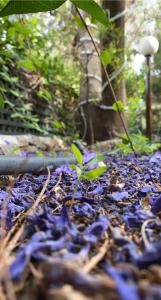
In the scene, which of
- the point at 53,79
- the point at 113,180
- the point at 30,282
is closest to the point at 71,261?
the point at 30,282

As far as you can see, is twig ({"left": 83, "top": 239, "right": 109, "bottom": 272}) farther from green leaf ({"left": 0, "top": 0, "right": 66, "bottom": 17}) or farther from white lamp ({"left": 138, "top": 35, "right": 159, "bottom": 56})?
white lamp ({"left": 138, "top": 35, "right": 159, "bottom": 56})

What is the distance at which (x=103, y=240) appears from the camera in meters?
0.43

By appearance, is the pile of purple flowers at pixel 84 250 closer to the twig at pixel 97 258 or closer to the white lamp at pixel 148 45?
the twig at pixel 97 258

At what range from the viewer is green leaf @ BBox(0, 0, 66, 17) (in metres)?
0.80

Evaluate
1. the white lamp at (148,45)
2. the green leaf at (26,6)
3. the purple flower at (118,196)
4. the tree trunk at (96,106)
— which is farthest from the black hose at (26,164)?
the white lamp at (148,45)

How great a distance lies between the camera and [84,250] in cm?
37

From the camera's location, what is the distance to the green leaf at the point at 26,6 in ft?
2.62

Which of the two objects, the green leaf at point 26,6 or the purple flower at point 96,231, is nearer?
the purple flower at point 96,231

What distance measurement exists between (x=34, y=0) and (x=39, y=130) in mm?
2907

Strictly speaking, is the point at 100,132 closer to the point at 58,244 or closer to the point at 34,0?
the point at 34,0

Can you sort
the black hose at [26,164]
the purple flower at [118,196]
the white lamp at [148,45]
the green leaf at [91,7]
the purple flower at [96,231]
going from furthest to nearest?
the white lamp at [148,45]
the black hose at [26,164]
the green leaf at [91,7]
the purple flower at [118,196]
the purple flower at [96,231]

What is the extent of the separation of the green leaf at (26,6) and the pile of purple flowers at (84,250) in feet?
1.27

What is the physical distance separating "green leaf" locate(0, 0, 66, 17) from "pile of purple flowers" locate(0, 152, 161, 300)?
387 mm

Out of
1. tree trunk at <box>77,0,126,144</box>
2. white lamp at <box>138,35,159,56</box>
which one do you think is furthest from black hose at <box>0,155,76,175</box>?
white lamp at <box>138,35,159,56</box>
